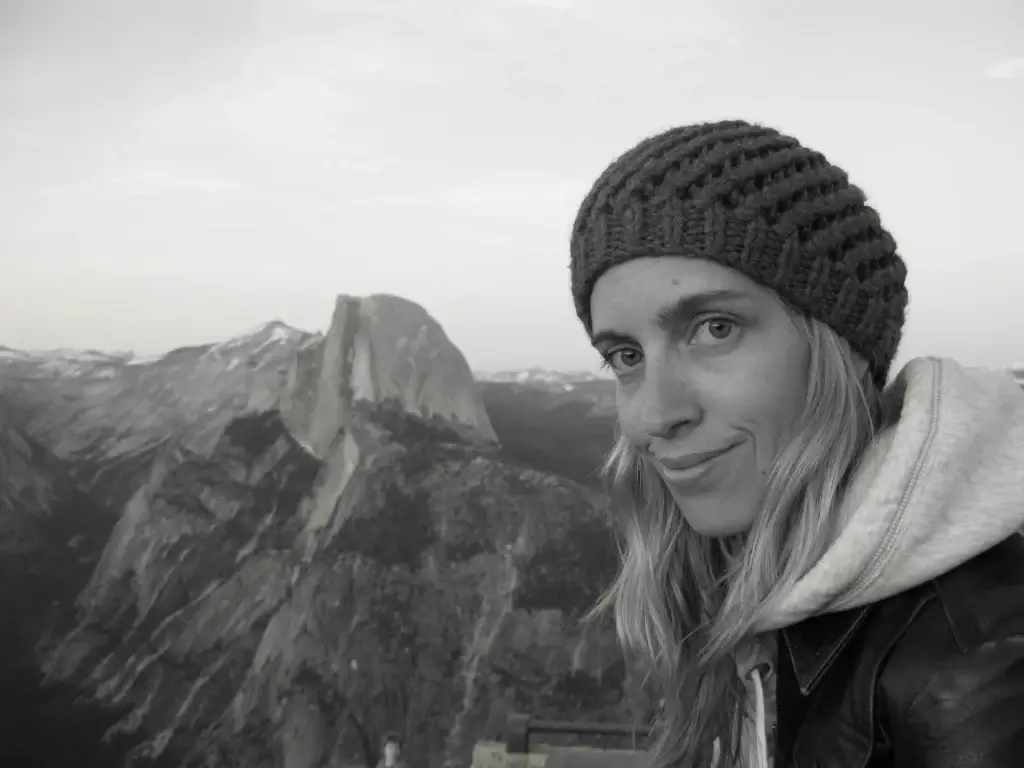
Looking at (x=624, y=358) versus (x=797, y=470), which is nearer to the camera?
(x=797, y=470)

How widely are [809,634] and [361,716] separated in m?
1.87

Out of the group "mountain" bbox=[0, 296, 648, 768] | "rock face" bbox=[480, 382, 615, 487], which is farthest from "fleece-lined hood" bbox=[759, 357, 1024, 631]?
"rock face" bbox=[480, 382, 615, 487]

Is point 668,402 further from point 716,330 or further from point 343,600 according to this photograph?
point 343,600

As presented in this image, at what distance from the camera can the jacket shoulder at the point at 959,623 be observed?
0.69 m

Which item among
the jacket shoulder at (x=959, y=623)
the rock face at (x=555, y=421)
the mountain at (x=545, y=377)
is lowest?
the rock face at (x=555, y=421)

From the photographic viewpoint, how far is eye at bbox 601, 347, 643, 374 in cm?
100

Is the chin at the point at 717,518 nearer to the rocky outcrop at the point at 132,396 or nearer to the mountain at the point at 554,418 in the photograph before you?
the mountain at the point at 554,418

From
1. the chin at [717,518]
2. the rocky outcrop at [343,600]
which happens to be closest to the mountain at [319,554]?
the rocky outcrop at [343,600]

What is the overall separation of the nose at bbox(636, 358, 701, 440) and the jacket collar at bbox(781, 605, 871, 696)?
0.84 feet

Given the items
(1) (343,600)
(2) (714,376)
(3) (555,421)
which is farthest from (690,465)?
(3) (555,421)

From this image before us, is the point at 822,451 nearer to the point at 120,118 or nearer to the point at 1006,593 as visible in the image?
the point at 1006,593

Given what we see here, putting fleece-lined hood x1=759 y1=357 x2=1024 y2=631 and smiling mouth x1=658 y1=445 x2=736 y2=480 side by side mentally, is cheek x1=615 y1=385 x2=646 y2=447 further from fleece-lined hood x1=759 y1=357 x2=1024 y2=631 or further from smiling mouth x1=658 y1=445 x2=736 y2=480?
fleece-lined hood x1=759 y1=357 x2=1024 y2=631

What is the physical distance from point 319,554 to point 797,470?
6.30 ft

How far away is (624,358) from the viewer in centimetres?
101
